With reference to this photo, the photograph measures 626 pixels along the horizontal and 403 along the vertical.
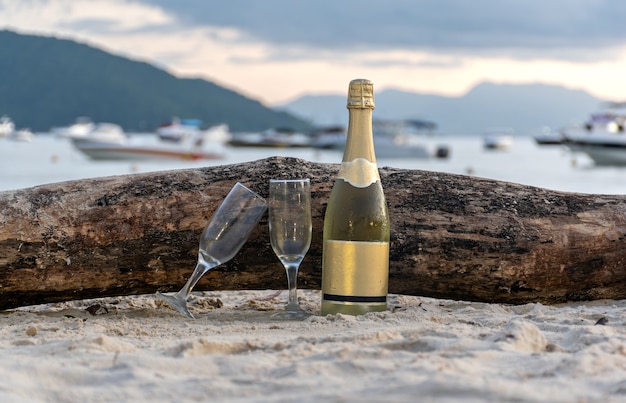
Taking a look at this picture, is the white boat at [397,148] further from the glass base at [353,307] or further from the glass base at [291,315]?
the glass base at [353,307]

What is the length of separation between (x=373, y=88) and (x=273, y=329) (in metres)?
1.15

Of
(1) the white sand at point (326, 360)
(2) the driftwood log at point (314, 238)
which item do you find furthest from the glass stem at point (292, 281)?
(2) the driftwood log at point (314, 238)

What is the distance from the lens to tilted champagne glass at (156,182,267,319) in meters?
3.49

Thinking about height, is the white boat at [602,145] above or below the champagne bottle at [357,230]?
above

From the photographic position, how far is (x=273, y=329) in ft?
10.7

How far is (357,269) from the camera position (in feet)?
10.9

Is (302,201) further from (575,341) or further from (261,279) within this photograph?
(575,341)

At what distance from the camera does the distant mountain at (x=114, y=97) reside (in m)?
59.9

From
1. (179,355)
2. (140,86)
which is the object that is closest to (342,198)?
(179,355)

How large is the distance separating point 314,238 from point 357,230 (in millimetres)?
516

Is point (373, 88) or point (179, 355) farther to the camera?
point (373, 88)

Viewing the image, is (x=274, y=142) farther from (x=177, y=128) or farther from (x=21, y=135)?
(x=21, y=135)

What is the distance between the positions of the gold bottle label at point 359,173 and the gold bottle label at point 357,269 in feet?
0.97

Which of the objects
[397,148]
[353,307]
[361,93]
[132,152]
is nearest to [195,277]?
[353,307]
